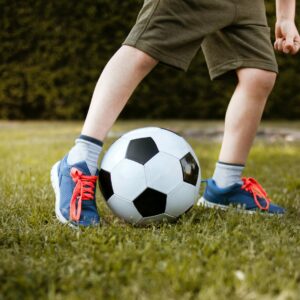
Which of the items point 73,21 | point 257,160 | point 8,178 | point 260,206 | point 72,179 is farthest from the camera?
point 73,21

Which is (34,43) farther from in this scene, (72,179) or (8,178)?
(72,179)

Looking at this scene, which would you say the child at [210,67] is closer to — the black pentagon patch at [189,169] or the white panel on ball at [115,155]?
the white panel on ball at [115,155]

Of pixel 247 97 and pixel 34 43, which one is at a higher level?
pixel 247 97

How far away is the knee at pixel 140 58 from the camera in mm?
2125

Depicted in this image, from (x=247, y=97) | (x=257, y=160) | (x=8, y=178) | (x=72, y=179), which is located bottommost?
(x=257, y=160)

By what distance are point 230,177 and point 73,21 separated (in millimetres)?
6633

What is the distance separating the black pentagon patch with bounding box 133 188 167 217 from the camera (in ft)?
6.69

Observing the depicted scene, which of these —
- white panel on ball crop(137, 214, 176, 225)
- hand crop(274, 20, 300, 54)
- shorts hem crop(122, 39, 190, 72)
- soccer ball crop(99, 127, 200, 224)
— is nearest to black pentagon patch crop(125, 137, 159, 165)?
soccer ball crop(99, 127, 200, 224)

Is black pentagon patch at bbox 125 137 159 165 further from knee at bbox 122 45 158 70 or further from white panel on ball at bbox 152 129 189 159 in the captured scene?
knee at bbox 122 45 158 70

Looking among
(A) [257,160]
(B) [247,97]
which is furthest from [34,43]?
(B) [247,97]

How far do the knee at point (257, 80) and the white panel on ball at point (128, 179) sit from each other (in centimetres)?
70

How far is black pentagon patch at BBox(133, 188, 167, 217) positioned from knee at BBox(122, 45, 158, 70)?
516mm

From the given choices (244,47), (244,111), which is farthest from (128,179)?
(244,47)

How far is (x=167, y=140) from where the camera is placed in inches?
85.0
